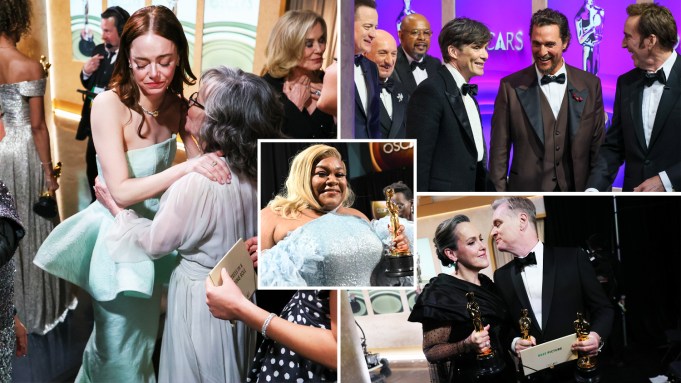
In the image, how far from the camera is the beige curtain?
3.75m

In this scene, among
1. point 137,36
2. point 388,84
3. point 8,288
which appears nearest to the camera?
point 8,288

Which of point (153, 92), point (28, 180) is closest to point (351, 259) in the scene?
point (153, 92)

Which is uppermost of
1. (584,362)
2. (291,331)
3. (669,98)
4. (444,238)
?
(669,98)

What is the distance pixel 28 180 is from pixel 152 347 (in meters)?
0.90

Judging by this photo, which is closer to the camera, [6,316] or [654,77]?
[6,316]

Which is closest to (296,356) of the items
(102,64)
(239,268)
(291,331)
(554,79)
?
(291,331)

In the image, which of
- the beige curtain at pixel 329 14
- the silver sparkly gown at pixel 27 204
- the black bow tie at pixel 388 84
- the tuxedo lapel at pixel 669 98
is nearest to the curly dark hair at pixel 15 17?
the silver sparkly gown at pixel 27 204

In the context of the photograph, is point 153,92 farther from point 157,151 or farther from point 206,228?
point 206,228

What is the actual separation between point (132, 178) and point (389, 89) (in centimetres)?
114

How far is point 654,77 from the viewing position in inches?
148

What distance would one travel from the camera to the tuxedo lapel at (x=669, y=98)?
3.76 metres

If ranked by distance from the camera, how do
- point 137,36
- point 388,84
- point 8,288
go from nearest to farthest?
1. point 8,288
2. point 137,36
3. point 388,84

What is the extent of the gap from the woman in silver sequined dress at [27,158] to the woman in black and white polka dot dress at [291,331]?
739 millimetres

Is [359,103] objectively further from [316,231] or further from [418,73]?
[316,231]
